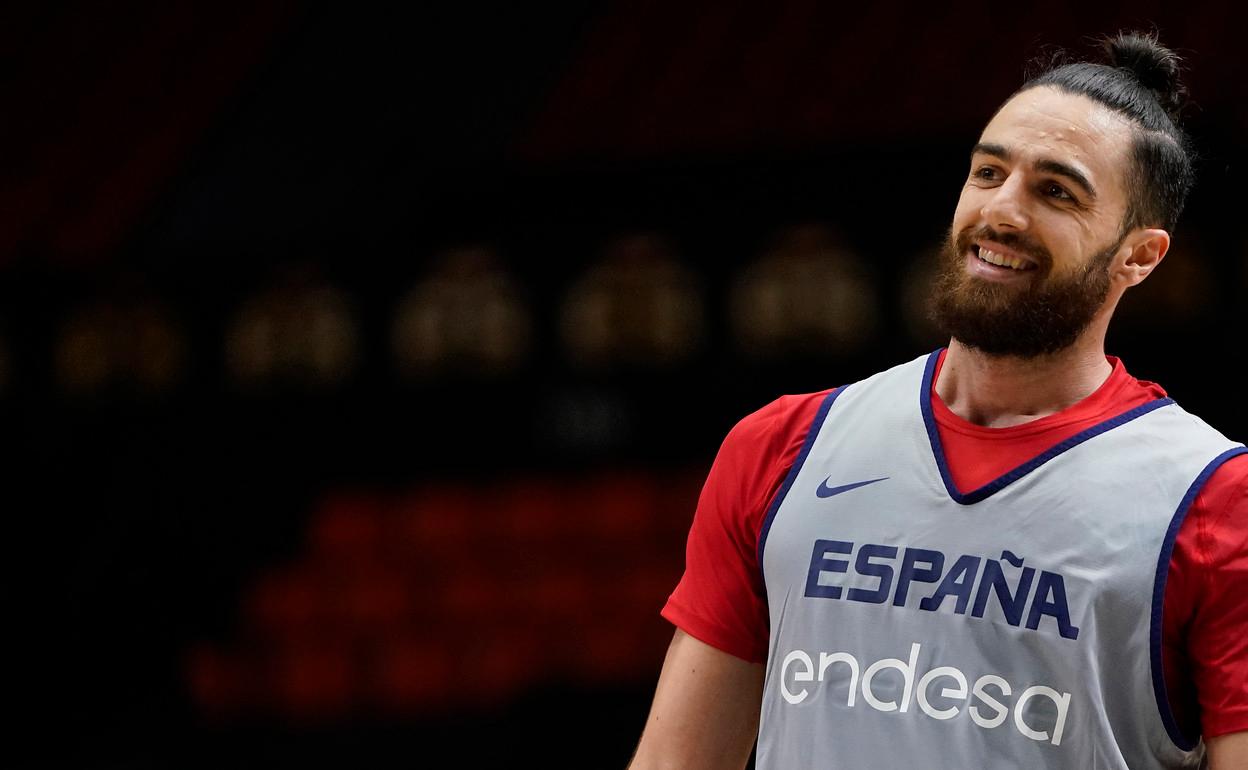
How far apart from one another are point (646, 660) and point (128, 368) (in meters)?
2.57

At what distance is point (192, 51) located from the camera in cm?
782

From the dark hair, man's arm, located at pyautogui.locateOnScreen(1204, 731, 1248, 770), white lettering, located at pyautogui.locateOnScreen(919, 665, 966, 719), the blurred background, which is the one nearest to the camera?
man's arm, located at pyautogui.locateOnScreen(1204, 731, 1248, 770)

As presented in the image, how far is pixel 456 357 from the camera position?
6250 millimetres

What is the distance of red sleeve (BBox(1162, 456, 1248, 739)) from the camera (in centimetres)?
129

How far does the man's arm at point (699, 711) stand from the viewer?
1.55 meters

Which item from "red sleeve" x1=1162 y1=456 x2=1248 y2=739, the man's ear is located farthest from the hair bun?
"red sleeve" x1=1162 y1=456 x2=1248 y2=739

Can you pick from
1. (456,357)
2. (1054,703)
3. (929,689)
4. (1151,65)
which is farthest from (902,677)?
(456,357)

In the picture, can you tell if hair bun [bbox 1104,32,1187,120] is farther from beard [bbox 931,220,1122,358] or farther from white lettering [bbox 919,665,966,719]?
white lettering [bbox 919,665,966,719]

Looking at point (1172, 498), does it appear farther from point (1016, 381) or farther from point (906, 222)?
point (906, 222)

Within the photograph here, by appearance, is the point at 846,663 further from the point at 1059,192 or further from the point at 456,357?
the point at 456,357

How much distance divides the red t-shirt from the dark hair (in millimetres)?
171

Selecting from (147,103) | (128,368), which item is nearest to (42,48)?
(147,103)

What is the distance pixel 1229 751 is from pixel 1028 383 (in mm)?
402

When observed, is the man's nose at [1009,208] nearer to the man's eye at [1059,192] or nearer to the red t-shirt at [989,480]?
the man's eye at [1059,192]
